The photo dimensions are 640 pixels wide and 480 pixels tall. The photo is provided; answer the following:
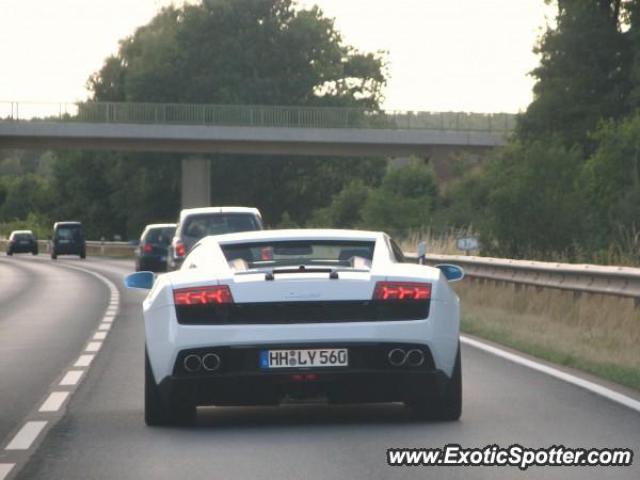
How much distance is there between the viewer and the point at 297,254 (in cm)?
1238

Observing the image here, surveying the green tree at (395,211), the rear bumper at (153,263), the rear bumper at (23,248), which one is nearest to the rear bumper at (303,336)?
the rear bumper at (153,263)

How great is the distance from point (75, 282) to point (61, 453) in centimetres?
3444

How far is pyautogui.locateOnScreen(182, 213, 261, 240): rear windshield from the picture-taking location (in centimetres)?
3141

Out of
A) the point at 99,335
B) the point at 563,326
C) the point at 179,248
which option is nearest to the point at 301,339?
the point at 563,326

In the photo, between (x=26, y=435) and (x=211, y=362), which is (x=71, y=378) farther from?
(x=211, y=362)

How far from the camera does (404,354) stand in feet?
35.6

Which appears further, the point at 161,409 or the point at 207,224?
the point at 207,224

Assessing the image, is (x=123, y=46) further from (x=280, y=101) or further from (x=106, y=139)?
(x=106, y=139)

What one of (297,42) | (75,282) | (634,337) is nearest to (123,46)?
(297,42)

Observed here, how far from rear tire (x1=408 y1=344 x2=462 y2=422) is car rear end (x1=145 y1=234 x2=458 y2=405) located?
0.49 feet

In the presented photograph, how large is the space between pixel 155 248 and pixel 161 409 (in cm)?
3200

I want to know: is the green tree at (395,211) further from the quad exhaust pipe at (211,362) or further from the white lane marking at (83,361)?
the quad exhaust pipe at (211,362)

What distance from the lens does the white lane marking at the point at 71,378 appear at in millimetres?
14602

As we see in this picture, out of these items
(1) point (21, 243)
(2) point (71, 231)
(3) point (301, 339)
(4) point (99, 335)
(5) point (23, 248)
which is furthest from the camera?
(5) point (23, 248)
